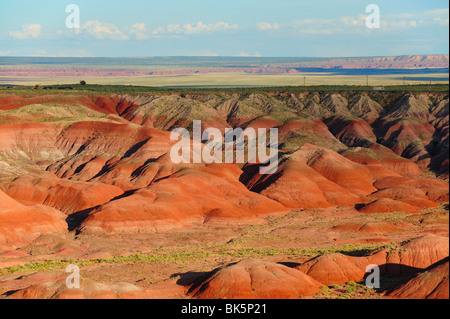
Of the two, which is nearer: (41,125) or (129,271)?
(129,271)

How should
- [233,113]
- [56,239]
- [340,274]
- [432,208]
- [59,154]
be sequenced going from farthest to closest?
[233,113] < [59,154] < [432,208] < [56,239] < [340,274]

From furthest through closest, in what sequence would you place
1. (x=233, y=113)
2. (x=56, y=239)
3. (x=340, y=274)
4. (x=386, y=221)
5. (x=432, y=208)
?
(x=233, y=113) < (x=432, y=208) < (x=386, y=221) < (x=56, y=239) < (x=340, y=274)

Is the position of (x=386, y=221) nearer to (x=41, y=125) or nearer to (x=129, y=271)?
(x=129, y=271)

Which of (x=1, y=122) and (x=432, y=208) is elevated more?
(x=1, y=122)

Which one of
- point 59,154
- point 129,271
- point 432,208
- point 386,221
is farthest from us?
point 59,154

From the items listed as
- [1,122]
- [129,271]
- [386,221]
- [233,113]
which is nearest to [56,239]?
[129,271]
